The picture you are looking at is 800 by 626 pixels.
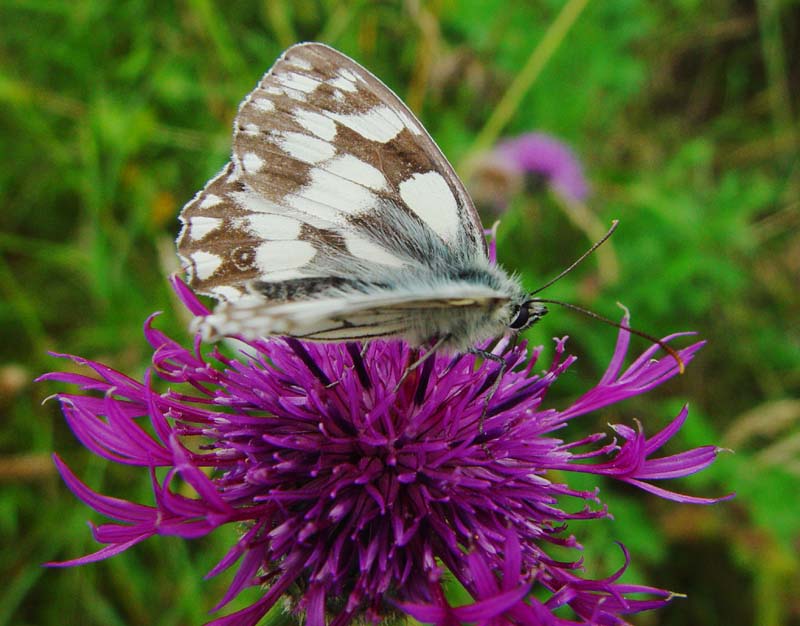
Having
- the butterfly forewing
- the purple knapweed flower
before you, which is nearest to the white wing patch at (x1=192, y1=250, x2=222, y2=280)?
the butterfly forewing

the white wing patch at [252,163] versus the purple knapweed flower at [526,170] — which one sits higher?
the white wing patch at [252,163]

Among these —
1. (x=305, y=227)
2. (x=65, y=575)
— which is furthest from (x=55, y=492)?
(x=305, y=227)

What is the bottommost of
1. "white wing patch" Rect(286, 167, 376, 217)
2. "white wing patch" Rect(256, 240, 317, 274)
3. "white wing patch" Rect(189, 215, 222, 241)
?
"white wing patch" Rect(256, 240, 317, 274)

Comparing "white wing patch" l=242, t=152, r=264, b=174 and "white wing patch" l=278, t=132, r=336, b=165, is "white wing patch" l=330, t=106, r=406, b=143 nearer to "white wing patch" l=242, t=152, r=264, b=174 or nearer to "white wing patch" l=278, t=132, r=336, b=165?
"white wing patch" l=278, t=132, r=336, b=165

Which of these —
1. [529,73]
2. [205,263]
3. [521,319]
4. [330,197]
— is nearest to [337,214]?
[330,197]

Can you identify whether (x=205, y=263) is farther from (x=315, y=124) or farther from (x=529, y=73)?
(x=529, y=73)

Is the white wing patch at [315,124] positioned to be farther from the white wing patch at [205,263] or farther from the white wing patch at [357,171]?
the white wing patch at [205,263]

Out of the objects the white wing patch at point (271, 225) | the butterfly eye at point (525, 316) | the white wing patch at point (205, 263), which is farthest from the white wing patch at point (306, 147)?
the butterfly eye at point (525, 316)
